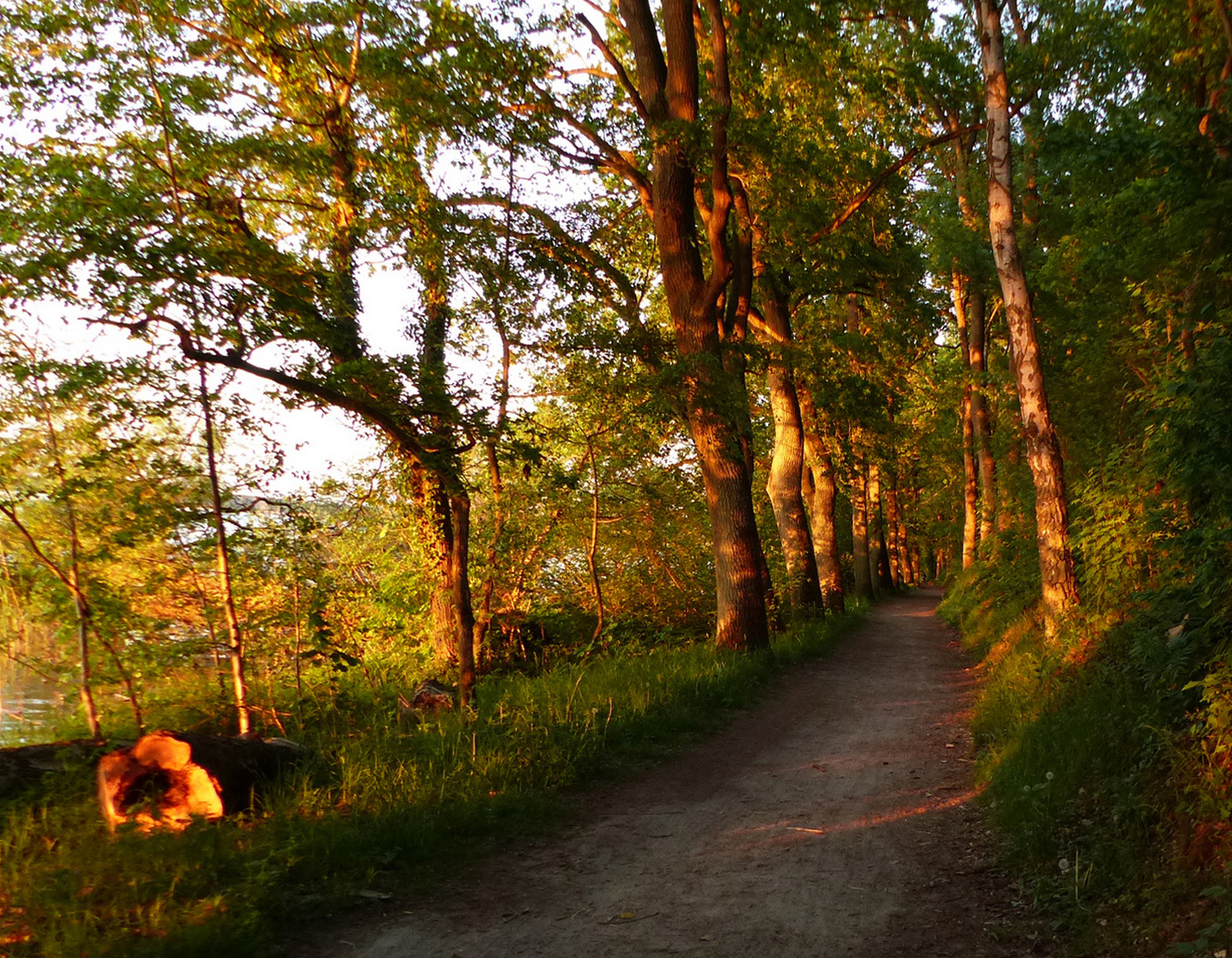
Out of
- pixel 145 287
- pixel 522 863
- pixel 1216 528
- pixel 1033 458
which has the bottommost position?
pixel 522 863

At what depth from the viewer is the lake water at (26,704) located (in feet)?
25.9

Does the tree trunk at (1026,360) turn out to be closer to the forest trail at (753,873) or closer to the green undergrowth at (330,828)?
the forest trail at (753,873)

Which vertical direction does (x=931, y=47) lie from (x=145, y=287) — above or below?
above

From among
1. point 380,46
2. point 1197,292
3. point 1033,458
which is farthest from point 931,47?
point 380,46

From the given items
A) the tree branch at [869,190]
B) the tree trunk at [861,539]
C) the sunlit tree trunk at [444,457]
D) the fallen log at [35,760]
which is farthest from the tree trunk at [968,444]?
the fallen log at [35,760]

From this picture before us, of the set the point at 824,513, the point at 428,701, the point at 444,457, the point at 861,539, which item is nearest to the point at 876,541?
the point at 861,539

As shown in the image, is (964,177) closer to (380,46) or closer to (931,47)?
(931,47)

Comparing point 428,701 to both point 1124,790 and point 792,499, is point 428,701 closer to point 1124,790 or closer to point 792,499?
point 1124,790

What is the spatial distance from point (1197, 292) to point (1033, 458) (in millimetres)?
2750

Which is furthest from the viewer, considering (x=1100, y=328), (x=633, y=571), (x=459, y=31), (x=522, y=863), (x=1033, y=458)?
(x=633, y=571)

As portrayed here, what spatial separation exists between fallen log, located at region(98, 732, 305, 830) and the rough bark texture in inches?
324

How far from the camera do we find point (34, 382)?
23.8 feet

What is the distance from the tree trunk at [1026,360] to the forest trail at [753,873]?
2071 millimetres

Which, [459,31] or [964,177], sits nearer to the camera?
[459,31]
